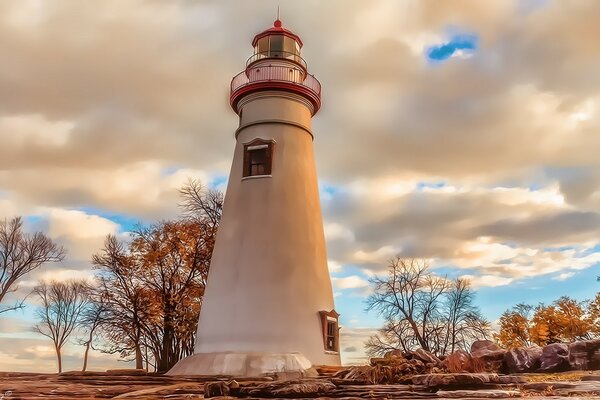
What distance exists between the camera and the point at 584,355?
16.3m

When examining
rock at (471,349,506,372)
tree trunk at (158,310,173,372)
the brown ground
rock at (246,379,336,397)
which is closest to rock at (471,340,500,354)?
rock at (471,349,506,372)

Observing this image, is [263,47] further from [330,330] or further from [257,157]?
[330,330]

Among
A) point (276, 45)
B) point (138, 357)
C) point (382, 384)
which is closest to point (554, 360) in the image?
point (382, 384)

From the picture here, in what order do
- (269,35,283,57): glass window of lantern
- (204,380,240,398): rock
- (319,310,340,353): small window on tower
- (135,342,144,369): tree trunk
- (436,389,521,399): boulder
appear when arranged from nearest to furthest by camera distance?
1. (436,389,521,399): boulder
2. (204,380,240,398): rock
3. (319,310,340,353): small window on tower
4. (269,35,283,57): glass window of lantern
5. (135,342,144,369): tree trunk

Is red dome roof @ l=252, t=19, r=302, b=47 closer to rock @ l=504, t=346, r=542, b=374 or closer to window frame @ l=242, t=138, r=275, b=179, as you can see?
window frame @ l=242, t=138, r=275, b=179

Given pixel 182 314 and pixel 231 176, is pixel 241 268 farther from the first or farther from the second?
pixel 182 314

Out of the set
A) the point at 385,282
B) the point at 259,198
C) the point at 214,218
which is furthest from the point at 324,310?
the point at 385,282

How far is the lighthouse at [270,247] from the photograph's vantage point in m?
15.1

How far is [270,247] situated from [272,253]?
0.21 m

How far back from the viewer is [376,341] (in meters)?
32.7

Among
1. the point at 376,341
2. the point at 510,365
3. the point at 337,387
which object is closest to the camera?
the point at 337,387

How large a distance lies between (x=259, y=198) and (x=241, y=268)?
97.3 inches

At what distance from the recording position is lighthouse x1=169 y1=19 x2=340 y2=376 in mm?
15062

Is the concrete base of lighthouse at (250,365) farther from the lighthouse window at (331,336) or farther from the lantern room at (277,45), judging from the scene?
the lantern room at (277,45)
